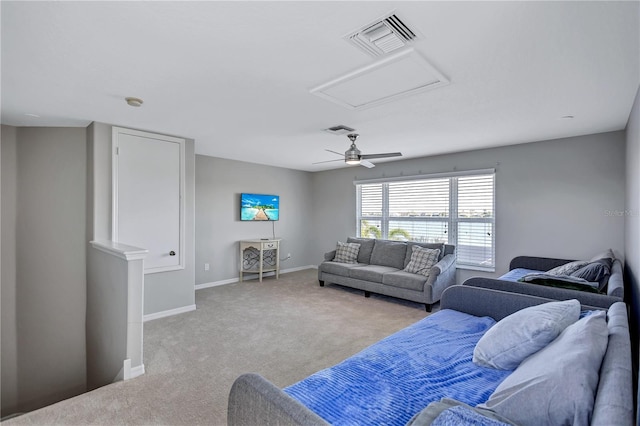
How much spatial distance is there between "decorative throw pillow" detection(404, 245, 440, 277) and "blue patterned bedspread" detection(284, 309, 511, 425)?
2.63 m

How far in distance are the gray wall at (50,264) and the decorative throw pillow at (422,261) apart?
14.9ft

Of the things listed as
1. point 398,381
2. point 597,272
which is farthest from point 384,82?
point 597,272

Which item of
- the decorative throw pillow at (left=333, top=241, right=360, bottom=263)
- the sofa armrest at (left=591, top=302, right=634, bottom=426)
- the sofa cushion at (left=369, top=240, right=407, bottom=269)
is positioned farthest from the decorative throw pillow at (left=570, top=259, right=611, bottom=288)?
the decorative throw pillow at (left=333, top=241, right=360, bottom=263)

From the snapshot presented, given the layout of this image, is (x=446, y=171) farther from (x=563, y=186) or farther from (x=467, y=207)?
(x=563, y=186)

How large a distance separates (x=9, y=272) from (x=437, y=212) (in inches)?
241

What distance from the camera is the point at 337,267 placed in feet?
17.5

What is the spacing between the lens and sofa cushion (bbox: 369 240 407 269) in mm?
5305

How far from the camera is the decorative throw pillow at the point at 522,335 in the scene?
1.50 meters

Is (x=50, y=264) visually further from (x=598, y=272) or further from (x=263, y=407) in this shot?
(x=598, y=272)

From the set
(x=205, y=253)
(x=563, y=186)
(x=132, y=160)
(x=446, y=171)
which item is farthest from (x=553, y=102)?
(x=205, y=253)

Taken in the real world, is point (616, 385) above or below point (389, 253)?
above

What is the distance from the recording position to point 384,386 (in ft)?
4.81

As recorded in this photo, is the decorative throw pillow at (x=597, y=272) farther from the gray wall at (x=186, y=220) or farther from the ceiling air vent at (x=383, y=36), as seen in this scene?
the gray wall at (x=186, y=220)

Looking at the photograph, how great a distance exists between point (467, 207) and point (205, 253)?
15.4ft
